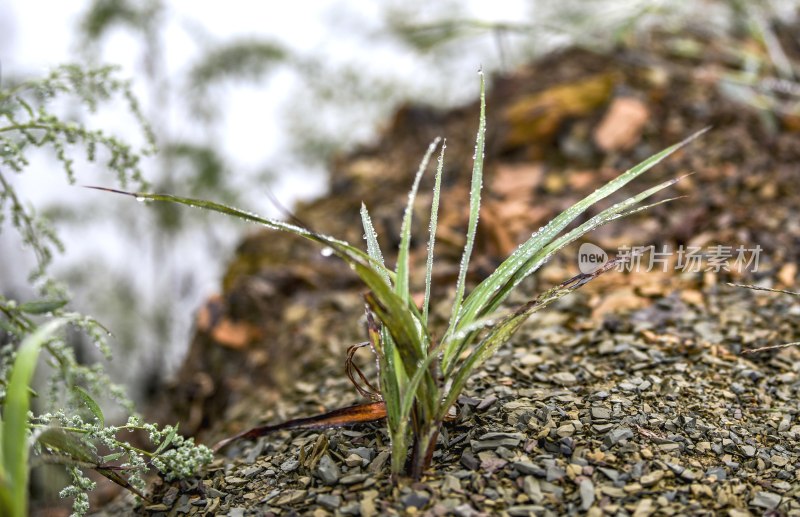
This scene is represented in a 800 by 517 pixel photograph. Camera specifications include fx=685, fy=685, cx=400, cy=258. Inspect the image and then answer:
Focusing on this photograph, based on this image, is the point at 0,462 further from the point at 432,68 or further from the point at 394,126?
the point at 432,68

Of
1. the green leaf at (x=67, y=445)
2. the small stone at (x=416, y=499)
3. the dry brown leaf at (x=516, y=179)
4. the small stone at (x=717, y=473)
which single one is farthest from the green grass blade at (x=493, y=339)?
the dry brown leaf at (x=516, y=179)

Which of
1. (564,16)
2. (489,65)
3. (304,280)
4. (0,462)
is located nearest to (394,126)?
(489,65)

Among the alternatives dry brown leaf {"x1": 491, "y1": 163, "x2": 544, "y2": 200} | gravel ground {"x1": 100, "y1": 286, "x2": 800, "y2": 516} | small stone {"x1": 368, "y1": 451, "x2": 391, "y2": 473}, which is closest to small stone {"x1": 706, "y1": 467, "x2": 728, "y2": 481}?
gravel ground {"x1": 100, "y1": 286, "x2": 800, "y2": 516}

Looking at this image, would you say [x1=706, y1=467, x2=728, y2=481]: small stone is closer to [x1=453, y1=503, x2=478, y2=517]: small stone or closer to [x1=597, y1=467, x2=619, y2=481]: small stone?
[x1=597, y1=467, x2=619, y2=481]: small stone

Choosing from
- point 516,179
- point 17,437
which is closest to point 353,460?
point 17,437

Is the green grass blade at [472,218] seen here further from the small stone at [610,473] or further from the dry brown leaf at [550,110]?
the dry brown leaf at [550,110]

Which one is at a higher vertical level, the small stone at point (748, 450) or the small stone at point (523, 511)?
the small stone at point (523, 511)

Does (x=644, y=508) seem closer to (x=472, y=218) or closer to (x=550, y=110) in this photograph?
(x=472, y=218)

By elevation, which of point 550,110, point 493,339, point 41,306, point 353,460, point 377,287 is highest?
point 550,110
